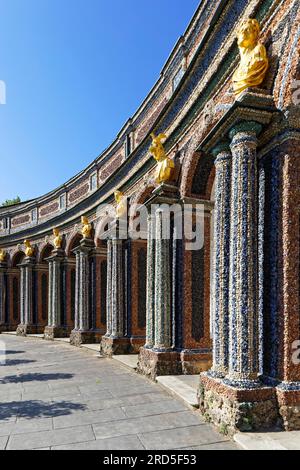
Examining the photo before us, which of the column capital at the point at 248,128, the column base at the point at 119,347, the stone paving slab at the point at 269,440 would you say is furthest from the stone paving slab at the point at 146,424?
the column base at the point at 119,347

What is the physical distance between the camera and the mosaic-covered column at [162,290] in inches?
429

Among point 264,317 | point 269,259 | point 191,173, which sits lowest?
point 264,317

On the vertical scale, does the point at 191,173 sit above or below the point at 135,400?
above

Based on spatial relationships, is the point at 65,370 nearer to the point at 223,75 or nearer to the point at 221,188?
the point at 221,188

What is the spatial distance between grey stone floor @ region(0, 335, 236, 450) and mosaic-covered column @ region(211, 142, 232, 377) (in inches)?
45.4

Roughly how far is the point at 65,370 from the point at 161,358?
12.7ft

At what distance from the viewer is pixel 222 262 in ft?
23.9

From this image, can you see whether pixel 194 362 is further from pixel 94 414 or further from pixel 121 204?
pixel 121 204

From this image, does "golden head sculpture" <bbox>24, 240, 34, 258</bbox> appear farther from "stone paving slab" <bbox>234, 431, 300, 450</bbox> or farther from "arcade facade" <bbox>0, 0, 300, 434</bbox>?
"stone paving slab" <bbox>234, 431, 300, 450</bbox>

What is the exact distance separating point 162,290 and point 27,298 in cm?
1860

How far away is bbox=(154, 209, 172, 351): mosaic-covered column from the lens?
10898 millimetres

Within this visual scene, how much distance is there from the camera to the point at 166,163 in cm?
1104

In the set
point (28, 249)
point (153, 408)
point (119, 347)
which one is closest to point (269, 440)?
point (153, 408)

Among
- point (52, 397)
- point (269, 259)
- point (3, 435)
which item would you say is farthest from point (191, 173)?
point (3, 435)
